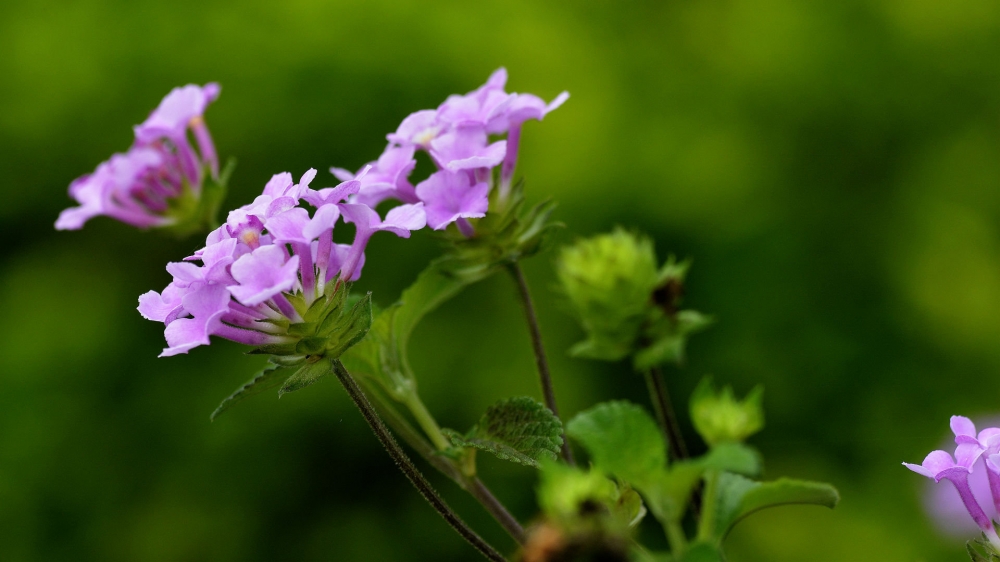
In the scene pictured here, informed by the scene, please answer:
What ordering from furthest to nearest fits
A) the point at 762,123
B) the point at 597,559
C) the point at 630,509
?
the point at 762,123 → the point at 630,509 → the point at 597,559

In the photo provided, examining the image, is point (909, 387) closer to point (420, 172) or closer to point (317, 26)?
point (420, 172)

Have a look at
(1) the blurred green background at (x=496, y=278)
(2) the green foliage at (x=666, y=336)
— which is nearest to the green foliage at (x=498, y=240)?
(2) the green foliage at (x=666, y=336)

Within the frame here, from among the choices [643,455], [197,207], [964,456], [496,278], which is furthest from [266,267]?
[496,278]

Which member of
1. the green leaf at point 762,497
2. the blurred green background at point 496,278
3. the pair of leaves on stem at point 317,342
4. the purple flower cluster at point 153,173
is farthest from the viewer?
the blurred green background at point 496,278

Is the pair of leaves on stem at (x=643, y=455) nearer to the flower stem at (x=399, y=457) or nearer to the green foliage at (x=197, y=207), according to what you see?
the flower stem at (x=399, y=457)

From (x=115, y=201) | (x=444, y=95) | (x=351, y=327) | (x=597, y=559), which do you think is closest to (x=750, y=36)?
(x=444, y=95)

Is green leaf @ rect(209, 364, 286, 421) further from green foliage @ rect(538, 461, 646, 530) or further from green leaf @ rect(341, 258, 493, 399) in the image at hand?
green foliage @ rect(538, 461, 646, 530)

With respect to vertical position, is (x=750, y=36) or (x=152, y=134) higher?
(x=152, y=134)
